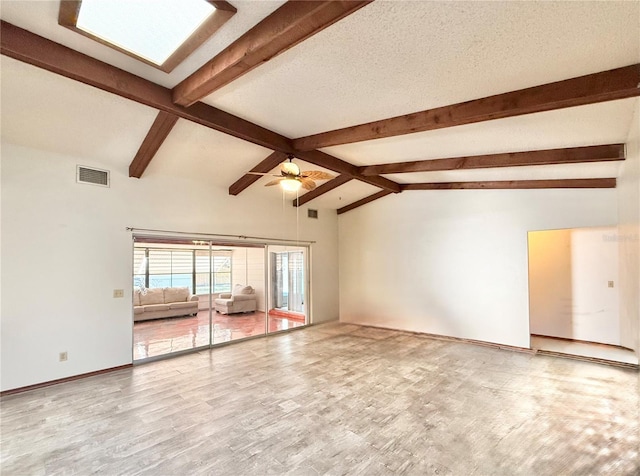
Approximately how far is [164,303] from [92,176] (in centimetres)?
398

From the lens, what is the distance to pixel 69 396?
3.83m

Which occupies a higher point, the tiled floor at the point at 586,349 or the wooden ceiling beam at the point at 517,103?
the wooden ceiling beam at the point at 517,103

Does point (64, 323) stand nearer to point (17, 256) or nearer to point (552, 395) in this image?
point (17, 256)

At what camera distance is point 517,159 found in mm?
4535

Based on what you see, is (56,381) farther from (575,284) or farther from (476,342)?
(575,284)

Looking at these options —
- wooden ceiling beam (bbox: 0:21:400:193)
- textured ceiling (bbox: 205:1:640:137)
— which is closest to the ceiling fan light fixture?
wooden ceiling beam (bbox: 0:21:400:193)

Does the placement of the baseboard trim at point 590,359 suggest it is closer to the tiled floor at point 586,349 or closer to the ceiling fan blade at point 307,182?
the tiled floor at point 586,349

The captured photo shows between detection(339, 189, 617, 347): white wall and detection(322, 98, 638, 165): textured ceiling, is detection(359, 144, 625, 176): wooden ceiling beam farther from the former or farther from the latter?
detection(339, 189, 617, 347): white wall

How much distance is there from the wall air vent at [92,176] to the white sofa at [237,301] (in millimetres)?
3020

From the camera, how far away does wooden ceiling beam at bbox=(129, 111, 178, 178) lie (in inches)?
149

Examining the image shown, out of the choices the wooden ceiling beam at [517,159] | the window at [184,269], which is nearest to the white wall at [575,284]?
the wooden ceiling beam at [517,159]

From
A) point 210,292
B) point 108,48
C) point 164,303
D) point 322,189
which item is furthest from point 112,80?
point 164,303

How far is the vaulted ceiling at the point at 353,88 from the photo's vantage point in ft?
7.03

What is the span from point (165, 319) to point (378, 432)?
250 inches
